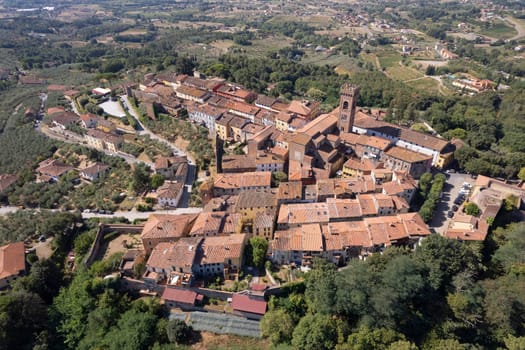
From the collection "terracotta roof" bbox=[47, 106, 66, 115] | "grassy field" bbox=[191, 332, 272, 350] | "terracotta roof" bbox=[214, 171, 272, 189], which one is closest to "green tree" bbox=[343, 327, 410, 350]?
"grassy field" bbox=[191, 332, 272, 350]

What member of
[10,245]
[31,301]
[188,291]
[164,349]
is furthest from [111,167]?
[164,349]

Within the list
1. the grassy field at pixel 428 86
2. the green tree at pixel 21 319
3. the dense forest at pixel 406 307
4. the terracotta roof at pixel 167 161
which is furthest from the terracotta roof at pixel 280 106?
the grassy field at pixel 428 86

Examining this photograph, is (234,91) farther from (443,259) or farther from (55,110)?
(443,259)

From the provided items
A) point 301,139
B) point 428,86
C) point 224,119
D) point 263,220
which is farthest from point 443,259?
point 428,86

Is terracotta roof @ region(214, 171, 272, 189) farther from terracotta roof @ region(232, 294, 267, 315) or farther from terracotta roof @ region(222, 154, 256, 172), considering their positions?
terracotta roof @ region(232, 294, 267, 315)

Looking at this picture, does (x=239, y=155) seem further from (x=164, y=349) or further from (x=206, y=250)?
(x=164, y=349)

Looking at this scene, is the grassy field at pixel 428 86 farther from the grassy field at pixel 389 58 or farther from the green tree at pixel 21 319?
the green tree at pixel 21 319
